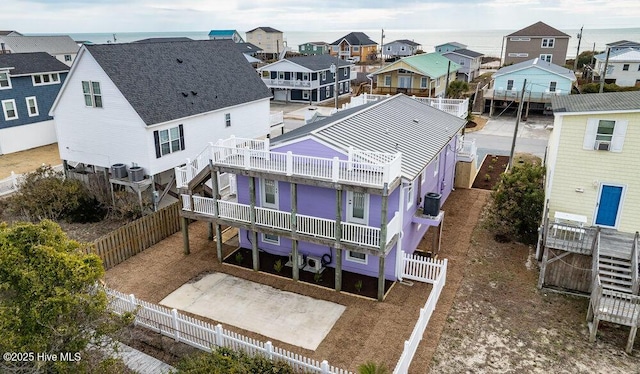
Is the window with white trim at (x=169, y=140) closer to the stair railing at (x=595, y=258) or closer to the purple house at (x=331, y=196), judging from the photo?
the purple house at (x=331, y=196)

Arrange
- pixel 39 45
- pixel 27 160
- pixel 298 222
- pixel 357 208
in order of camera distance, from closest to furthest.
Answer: pixel 298 222
pixel 357 208
pixel 27 160
pixel 39 45

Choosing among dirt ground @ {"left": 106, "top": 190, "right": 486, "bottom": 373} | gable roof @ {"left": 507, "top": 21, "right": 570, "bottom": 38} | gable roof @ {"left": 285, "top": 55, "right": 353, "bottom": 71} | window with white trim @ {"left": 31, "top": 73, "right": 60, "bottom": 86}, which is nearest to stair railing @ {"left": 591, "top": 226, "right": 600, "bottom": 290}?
dirt ground @ {"left": 106, "top": 190, "right": 486, "bottom": 373}

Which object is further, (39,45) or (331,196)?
(39,45)

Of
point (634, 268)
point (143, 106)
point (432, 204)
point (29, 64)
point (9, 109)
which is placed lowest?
point (634, 268)

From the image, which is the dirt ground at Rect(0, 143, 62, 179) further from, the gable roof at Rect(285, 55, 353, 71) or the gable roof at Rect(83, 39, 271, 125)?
the gable roof at Rect(285, 55, 353, 71)

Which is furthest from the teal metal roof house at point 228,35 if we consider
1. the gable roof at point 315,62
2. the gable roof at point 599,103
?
the gable roof at point 599,103

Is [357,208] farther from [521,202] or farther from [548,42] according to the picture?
[548,42]

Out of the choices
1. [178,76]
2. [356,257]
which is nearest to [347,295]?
[356,257]
